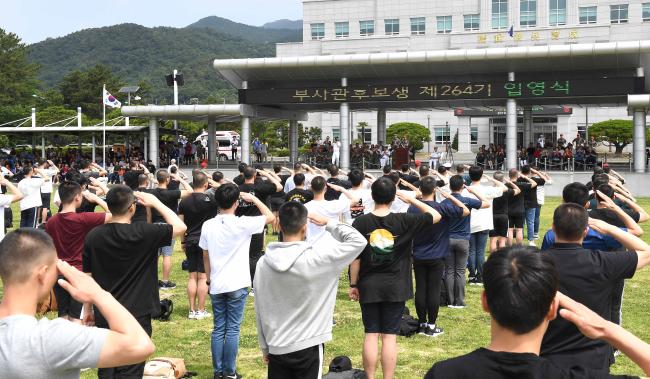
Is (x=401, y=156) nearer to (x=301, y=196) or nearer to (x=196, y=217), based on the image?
(x=301, y=196)

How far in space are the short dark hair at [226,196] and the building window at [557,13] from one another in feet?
204

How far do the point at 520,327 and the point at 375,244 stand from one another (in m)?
3.67

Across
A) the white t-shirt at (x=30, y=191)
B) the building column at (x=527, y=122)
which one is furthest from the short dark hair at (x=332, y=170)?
the building column at (x=527, y=122)

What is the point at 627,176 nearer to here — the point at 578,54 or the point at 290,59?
the point at 578,54

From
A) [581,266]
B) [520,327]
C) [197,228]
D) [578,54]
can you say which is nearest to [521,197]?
[197,228]

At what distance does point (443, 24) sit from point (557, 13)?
1057cm

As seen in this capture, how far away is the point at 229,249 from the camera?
22.1ft

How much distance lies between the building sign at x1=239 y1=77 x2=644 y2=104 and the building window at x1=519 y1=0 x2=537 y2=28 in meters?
36.8

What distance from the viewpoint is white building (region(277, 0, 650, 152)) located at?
5975 cm

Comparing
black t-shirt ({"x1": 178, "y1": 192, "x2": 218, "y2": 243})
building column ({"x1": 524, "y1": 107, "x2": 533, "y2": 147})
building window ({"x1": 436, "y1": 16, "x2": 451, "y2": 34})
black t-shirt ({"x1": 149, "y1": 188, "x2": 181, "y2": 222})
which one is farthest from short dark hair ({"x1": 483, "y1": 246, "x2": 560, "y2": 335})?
building window ({"x1": 436, "y1": 16, "x2": 451, "y2": 34})

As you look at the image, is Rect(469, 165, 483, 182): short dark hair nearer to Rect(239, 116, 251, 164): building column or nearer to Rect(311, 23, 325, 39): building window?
Rect(239, 116, 251, 164): building column

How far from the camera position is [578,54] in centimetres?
2762

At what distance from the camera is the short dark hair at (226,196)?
6.69m

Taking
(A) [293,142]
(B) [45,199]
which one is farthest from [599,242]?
(A) [293,142]
